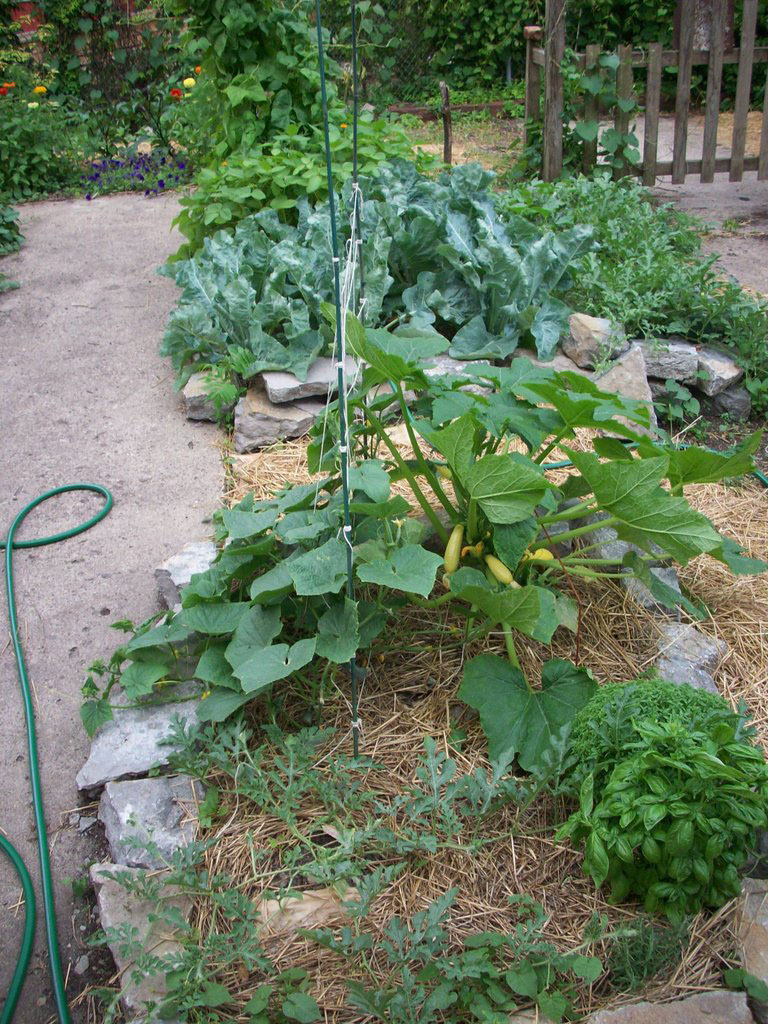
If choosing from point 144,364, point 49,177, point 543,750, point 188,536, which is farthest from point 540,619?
point 49,177

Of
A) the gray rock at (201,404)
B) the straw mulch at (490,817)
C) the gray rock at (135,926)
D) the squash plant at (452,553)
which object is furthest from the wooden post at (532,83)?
the gray rock at (135,926)

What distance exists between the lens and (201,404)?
149 inches

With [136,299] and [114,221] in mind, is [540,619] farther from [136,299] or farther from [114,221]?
[114,221]

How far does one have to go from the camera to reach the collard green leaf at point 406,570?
1936mm

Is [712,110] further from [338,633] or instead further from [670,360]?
[338,633]

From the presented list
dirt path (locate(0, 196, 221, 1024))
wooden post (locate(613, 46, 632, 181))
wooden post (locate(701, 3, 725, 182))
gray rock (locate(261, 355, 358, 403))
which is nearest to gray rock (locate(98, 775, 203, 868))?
dirt path (locate(0, 196, 221, 1024))

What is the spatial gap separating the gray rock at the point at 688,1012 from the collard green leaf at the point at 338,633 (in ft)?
2.85

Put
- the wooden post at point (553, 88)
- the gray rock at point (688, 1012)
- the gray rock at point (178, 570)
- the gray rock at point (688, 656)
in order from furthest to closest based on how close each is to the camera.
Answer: the wooden post at point (553, 88) → the gray rock at point (178, 570) → the gray rock at point (688, 656) → the gray rock at point (688, 1012)

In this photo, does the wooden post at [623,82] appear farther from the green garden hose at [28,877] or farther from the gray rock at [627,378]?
the green garden hose at [28,877]

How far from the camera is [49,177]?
7434mm

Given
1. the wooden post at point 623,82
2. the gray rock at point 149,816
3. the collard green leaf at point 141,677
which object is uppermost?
the wooden post at point 623,82

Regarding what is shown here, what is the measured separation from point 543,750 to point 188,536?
5.25 feet

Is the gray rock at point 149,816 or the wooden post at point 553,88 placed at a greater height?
the wooden post at point 553,88

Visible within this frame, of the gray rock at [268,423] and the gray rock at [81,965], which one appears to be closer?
the gray rock at [81,965]
